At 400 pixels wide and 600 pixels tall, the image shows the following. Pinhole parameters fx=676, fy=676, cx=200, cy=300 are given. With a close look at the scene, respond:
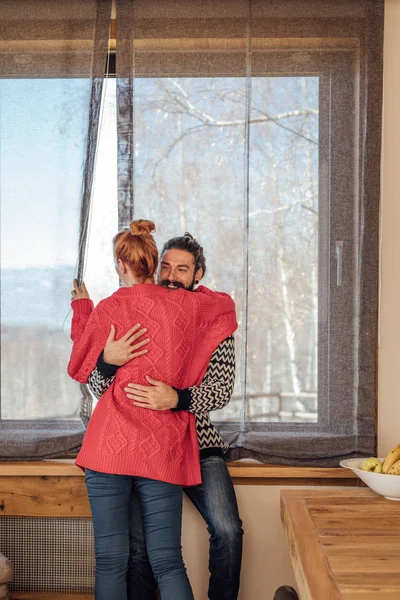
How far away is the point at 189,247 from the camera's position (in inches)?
88.9

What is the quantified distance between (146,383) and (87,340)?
0.81ft

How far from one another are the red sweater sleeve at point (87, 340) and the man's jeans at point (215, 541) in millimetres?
461

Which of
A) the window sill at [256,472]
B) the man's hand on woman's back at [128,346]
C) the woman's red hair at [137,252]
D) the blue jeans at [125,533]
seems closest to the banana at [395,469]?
the window sill at [256,472]

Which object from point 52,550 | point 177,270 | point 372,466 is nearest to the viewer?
point 372,466

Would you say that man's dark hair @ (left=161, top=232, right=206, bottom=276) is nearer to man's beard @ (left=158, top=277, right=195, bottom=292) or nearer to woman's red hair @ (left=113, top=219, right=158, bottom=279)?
man's beard @ (left=158, top=277, right=195, bottom=292)

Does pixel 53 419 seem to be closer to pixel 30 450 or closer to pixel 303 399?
pixel 30 450

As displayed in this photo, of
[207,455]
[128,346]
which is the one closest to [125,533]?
[207,455]

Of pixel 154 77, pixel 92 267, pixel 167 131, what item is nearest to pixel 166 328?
pixel 92 267

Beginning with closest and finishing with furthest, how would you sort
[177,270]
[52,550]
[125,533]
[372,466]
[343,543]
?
1. [343,543]
2. [125,533]
3. [372,466]
4. [177,270]
5. [52,550]

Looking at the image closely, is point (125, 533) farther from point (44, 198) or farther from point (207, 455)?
point (44, 198)

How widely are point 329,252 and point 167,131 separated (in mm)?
724

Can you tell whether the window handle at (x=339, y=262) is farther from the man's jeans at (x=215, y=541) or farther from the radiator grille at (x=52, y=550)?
the radiator grille at (x=52, y=550)

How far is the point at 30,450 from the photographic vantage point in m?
2.43

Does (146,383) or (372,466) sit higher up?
(146,383)
